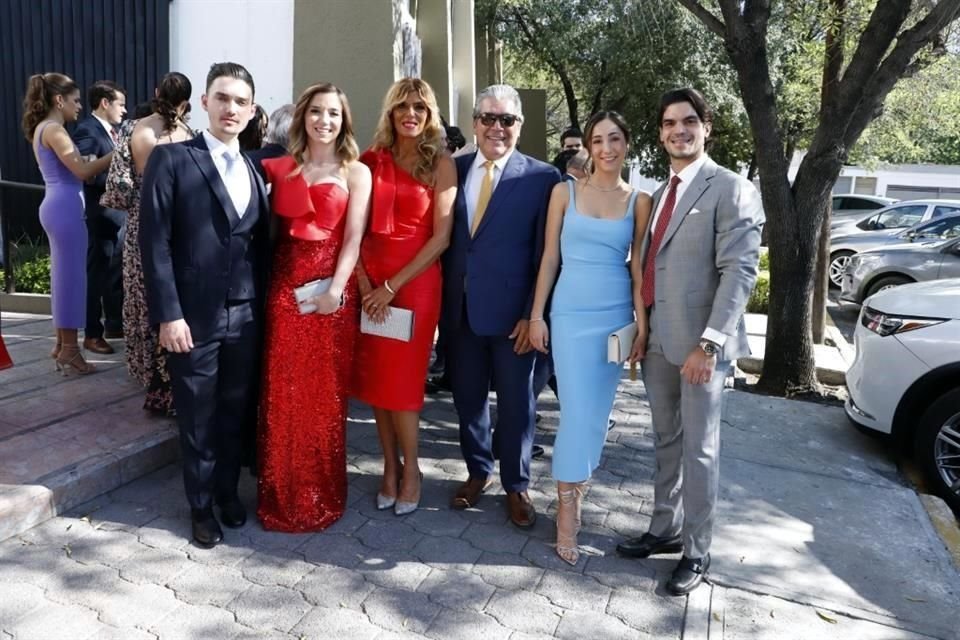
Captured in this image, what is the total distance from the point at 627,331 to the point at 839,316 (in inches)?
401

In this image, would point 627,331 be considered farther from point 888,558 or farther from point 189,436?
point 189,436

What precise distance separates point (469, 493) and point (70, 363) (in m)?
3.00

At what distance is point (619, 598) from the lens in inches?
123

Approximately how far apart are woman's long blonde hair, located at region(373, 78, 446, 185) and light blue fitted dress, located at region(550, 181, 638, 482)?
2.19 feet

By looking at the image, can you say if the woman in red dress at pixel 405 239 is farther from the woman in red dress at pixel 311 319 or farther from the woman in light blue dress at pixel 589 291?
the woman in light blue dress at pixel 589 291

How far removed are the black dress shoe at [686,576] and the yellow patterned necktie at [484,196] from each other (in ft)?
5.74

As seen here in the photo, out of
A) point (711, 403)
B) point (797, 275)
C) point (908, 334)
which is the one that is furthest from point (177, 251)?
point (797, 275)

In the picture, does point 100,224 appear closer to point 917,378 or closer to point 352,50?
point 352,50

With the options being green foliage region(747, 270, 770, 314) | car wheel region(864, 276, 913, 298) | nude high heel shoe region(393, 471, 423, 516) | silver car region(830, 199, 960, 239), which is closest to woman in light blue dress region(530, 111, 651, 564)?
nude high heel shoe region(393, 471, 423, 516)

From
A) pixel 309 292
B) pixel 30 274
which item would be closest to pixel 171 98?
pixel 309 292

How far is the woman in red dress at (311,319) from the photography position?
334cm

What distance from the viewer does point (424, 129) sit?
3.41 m

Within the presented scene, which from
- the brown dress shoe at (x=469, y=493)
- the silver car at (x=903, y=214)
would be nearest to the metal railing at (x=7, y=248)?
the brown dress shoe at (x=469, y=493)

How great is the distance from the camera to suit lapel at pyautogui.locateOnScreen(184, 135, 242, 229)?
3.16m
